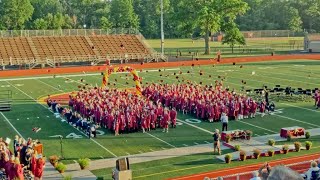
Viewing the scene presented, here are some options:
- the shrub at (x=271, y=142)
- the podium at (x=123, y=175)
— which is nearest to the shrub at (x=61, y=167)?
the podium at (x=123, y=175)

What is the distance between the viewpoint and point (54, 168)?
1723cm

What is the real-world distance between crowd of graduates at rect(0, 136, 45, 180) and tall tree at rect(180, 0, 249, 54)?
55.1m

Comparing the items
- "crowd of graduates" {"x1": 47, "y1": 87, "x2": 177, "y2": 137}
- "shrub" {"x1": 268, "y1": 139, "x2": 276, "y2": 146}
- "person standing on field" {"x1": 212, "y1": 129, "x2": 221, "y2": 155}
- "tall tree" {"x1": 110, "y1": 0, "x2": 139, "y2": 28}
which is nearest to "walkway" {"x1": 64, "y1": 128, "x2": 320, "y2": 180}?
"person standing on field" {"x1": 212, "y1": 129, "x2": 221, "y2": 155}

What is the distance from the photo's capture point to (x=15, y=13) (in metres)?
87.4

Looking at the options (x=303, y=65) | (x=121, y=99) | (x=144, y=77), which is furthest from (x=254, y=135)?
(x=303, y=65)

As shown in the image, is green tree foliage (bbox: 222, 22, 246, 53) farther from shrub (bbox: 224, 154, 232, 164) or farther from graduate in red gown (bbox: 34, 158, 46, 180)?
graduate in red gown (bbox: 34, 158, 46, 180)

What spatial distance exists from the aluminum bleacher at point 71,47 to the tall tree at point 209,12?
29.2 feet

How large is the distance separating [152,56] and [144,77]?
18546mm

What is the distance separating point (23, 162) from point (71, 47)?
163 feet

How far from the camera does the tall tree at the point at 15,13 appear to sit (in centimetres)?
8712

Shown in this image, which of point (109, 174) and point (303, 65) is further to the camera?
point (303, 65)

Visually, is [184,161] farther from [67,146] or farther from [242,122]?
[242,122]

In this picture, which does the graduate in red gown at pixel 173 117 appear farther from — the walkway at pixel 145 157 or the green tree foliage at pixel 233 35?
the green tree foliage at pixel 233 35

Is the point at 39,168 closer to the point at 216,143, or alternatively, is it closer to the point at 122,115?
the point at 216,143
